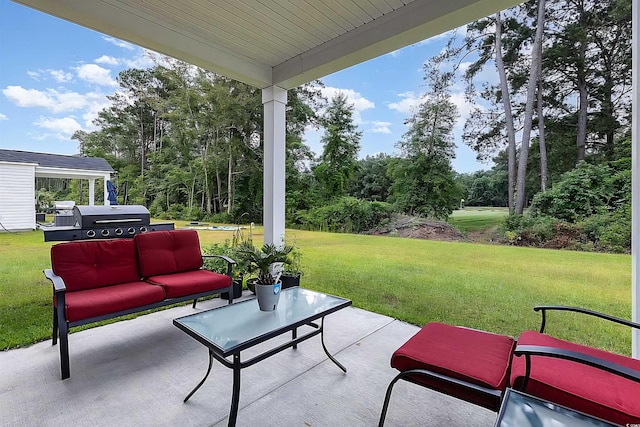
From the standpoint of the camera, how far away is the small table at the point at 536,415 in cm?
104

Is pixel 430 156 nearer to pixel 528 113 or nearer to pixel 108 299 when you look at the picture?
pixel 528 113

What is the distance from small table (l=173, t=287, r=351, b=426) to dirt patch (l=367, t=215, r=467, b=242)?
3083 mm

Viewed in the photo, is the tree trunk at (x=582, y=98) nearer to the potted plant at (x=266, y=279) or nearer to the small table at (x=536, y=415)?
the small table at (x=536, y=415)

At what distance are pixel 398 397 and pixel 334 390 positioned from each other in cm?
41

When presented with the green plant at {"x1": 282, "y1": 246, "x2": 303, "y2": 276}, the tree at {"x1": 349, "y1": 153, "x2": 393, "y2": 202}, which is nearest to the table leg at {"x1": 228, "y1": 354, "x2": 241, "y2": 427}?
the green plant at {"x1": 282, "y1": 246, "x2": 303, "y2": 276}

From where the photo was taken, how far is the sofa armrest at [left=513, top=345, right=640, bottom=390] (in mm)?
1061

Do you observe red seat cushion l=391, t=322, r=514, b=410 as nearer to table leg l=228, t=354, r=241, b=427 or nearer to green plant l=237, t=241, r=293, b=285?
table leg l=228, t=354, r=241, b=427

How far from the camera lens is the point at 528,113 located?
4.24m

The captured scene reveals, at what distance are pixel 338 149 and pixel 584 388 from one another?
249 inches

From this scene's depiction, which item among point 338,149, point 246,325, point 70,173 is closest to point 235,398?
point 246,325

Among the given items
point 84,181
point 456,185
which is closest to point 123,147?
point 84,181

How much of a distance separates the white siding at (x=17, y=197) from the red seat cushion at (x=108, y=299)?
1911 mm

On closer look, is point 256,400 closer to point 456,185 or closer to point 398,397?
point 398,397

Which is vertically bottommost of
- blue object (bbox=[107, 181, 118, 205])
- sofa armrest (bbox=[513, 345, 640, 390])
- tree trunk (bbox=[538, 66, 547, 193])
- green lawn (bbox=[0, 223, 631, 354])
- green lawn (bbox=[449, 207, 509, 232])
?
green lawn (bbox=[0, 223, 631, 354])
